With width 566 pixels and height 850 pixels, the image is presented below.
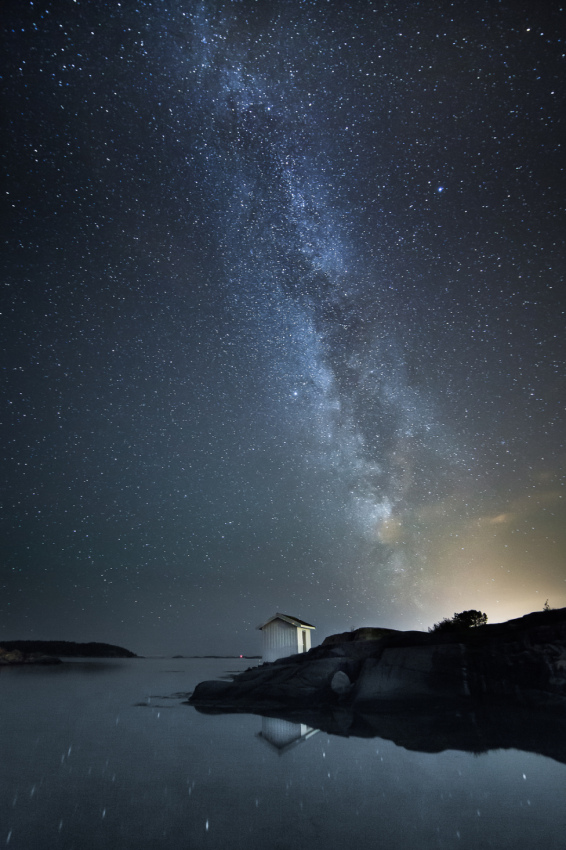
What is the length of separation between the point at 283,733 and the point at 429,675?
9238 mm

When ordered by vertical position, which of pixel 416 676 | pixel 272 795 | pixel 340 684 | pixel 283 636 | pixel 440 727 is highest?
pixel 283 636

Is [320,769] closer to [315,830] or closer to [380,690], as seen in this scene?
[315,830]

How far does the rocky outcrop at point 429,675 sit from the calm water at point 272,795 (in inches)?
304

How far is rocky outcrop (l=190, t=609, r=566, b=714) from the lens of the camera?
21562 mm

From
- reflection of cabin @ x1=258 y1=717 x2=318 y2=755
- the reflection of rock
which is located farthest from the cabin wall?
the reflection of rock

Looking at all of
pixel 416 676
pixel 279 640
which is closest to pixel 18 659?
pixel 279 640

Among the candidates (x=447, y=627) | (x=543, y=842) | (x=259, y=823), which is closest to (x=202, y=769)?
(x=259, y=823)

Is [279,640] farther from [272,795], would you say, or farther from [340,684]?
[272,795]

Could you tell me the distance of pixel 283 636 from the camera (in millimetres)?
36125

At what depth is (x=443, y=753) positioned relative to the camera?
529 inches

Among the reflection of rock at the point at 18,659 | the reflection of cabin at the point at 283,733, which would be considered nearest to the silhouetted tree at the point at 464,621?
the reflection of cabin at the point at 283,733

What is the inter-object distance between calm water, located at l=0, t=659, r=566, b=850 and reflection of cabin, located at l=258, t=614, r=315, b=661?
18.4m

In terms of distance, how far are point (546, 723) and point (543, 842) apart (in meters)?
13.0

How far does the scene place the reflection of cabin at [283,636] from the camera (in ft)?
117
